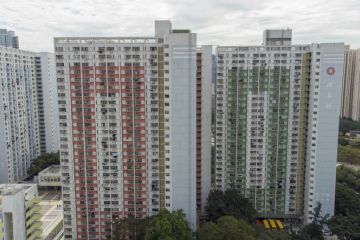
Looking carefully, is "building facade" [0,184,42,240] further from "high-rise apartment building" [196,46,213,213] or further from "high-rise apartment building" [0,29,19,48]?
"high-rise apartment building" [0,29,19,48]

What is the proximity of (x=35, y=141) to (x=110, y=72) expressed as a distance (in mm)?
49508

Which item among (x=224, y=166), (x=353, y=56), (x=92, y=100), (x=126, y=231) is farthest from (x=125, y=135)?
(x=353, y=56)

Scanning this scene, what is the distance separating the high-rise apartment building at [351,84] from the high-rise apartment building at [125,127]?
95.7 m

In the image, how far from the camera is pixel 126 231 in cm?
3691

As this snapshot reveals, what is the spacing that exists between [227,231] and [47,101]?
6218cm

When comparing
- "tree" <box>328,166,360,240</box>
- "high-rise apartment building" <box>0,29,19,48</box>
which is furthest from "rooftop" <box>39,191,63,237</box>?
"high-rise apartment building" <box>0,29,19,48</box>

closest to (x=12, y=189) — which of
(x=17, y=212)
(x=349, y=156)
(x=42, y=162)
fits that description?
(x=17, y=212)

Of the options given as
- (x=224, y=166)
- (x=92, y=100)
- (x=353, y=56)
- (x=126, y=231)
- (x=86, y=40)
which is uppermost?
(x=353, y=56)

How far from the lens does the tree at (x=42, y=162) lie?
7075 cm

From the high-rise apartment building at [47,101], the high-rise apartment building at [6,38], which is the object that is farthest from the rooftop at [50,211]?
Result: the high-rise apartment building at [6,38]

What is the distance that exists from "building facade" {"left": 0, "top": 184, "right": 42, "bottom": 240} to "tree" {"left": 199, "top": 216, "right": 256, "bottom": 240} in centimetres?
2182

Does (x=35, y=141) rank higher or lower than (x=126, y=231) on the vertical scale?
higher

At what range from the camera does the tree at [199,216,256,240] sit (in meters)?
36.1

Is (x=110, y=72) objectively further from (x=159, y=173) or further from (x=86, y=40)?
(x=159, y=173)
